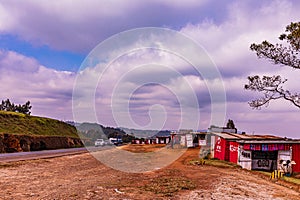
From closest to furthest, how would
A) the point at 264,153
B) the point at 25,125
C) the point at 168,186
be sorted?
the point at 168,186 < the point at 264,153 < the point at 25,125

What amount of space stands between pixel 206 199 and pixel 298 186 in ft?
30.9

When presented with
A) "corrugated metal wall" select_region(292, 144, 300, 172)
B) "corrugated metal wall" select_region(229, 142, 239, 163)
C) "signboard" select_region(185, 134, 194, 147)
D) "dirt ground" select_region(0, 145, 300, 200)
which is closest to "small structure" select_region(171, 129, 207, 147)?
"signboard" select_region(185, 134, 194, 147)

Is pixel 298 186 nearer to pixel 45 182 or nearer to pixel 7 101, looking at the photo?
pixel 45 182

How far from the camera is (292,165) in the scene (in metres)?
27.7

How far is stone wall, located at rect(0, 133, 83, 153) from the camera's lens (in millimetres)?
45494

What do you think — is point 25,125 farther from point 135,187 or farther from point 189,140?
point 135,187

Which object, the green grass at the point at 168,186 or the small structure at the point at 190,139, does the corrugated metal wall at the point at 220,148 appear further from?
the small structure at the point at 190,139

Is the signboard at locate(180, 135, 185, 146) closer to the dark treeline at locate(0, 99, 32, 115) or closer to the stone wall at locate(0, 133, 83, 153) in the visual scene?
the stone wall at locate(0, 133, 83, 153)

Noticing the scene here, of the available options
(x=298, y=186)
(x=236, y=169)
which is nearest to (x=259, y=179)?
(x=298, y=186)

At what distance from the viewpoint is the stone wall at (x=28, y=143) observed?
1791 inches

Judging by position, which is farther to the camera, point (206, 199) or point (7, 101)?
point (7, 101)

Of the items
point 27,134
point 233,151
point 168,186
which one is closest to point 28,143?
point 27,134

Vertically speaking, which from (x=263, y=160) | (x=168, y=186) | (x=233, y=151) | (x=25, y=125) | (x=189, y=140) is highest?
(x=25, y=125)

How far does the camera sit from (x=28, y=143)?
51.7 meters
